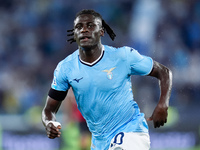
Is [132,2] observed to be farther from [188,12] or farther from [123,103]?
[123,103]

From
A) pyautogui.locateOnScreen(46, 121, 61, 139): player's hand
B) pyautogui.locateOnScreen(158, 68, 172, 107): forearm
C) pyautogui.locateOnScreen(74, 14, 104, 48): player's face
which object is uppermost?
pyautogui.locateOnScreen(74, 14, 104, 48): player's face

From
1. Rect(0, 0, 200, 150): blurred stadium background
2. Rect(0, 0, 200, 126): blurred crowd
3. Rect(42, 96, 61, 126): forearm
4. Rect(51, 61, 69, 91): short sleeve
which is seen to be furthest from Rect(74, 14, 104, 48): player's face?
Rect(0, 0, 200, 126): blurred crowd

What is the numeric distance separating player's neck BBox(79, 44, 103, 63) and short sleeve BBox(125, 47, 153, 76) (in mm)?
329

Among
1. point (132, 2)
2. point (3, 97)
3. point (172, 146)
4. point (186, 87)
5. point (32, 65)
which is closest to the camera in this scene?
point (172, 146)

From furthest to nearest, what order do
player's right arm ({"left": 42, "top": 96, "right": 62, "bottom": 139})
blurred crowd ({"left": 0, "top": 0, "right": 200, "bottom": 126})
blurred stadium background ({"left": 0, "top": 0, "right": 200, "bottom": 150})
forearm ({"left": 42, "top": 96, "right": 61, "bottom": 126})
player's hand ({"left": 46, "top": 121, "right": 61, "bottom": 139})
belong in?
blurred crowd ({"left": 0, "top": 0, "right": 200, "bottom": 126}), blurred stadium background ({"left": 0, "top": 0, "right": 200, "bottom": 150}), forearm ({"left": 42, "top": 96, "right": 61, "bottom": 126}), player's right arm ({"left": 42, "top": 96, "right": 62, "bottom": 139}), player's hand ({"left": 46, "top": 121, "right": 61, "bottom": 139})

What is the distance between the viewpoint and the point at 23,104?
13258mm

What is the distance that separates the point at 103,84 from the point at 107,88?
0.06 meters

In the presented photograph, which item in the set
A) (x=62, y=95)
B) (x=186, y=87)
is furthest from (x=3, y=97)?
(x=62, y=95)

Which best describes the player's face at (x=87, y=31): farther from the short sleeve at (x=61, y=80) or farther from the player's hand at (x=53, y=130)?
the player's hand at (x=53, y=130)

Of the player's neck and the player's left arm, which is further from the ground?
the player's neck

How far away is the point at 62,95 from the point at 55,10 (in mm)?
11025

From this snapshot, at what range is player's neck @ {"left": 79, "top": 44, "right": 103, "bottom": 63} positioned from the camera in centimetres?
572

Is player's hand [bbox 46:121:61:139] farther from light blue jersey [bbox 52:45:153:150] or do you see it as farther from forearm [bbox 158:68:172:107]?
forearm [bbox 158:68:172:107]

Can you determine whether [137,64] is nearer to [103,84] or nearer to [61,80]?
[103,84]
